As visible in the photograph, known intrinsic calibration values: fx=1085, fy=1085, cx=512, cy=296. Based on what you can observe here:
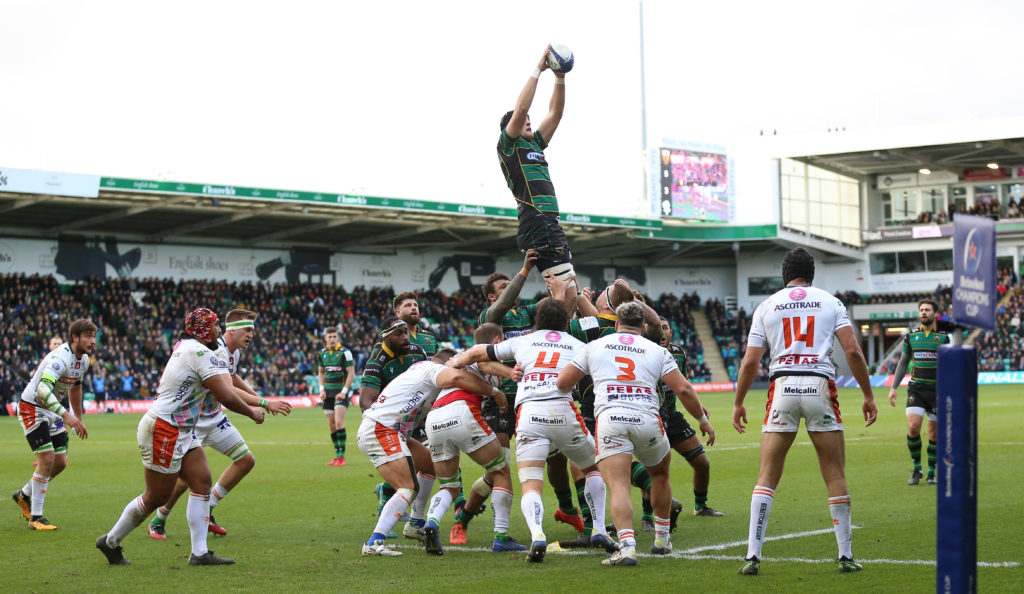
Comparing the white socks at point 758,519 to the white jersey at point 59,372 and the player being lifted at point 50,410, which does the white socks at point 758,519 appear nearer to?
the player being lifted at point 50,410

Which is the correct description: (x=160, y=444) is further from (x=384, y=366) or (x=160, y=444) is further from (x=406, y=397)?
(x=384, y=366)

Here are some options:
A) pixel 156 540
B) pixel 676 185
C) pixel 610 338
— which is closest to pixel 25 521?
pixel 156 540

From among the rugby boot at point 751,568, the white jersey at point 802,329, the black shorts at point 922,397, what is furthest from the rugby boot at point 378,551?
the black shorts at point 922,397

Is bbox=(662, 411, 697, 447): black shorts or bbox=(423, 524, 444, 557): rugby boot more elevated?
bbox=(662, 411, 697, 447): black shorts

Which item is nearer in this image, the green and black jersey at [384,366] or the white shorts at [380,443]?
the white shorts at [380,443]

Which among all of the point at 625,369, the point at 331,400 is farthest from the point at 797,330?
the point at 331,400

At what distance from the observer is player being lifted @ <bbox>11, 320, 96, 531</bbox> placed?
36.4ft

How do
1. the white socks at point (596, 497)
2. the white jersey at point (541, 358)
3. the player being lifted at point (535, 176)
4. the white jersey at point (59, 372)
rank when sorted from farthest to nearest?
1. the white jersey at point (59, 372)
2. the white socks at point (596, 497)
3. the white jersey at point (541, 358)
4. the player being lifted at point (535, 176)

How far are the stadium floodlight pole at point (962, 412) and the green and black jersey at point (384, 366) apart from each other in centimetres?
654

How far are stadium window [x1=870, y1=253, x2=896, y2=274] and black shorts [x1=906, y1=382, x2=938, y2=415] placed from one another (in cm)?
5057

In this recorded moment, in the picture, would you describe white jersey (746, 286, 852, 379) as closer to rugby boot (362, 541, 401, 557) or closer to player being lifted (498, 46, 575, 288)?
player being lifted (498, 46, 575, 288)

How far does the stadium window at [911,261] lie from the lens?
60.3 m

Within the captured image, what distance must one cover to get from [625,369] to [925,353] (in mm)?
7021

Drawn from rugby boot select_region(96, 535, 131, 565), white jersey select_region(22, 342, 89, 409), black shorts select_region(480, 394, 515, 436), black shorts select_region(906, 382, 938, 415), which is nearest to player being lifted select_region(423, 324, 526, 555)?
black shorts select_region(480, 394, 515, 436)
